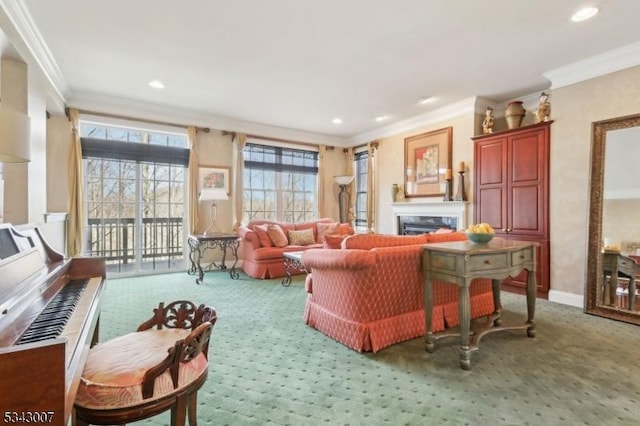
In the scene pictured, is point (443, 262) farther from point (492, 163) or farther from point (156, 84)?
point (156, 84)

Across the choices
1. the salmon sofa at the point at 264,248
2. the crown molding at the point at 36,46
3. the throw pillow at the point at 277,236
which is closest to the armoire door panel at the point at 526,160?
the salmon sofa at the point at 264,248

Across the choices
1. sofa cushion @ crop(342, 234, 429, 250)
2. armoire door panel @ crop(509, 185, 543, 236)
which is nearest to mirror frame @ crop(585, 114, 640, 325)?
armoire door panel @ crop(509, 185, 543, 236)

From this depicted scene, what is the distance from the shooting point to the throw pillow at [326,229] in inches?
240

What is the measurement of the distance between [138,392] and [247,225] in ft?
16.4

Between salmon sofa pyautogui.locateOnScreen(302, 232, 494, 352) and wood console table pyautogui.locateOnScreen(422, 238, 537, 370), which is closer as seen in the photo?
wood console table pyautogui.locateOnScreen(422, 238, 537, 370)

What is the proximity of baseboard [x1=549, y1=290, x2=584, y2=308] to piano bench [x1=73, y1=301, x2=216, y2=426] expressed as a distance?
Answer: 4232 mm

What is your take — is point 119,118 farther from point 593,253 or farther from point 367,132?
point 593,253

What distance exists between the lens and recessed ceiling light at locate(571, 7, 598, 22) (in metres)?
2.67

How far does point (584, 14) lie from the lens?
2736mm

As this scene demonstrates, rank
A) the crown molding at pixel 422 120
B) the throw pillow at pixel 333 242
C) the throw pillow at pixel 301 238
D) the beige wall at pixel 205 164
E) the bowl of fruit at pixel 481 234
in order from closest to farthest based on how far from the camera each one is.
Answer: the bowl of fruit at pixel 481 234, the throw pillow at pixel 333 242, the beige wall at pixel 205 164, the crown molding at pixel 422 120, the throw pillow at pixel 301 238

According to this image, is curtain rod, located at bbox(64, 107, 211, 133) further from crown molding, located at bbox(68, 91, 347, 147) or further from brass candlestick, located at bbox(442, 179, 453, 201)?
brass candlestick, located at bbox(442, 179, 453, 201)

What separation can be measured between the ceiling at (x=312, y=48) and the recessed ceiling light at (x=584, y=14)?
2.4 inches

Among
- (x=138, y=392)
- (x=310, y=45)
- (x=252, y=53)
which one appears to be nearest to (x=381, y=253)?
(x=138, y=392)

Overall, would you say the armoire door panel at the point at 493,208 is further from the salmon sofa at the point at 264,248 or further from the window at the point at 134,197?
the window at the point at 134,197
